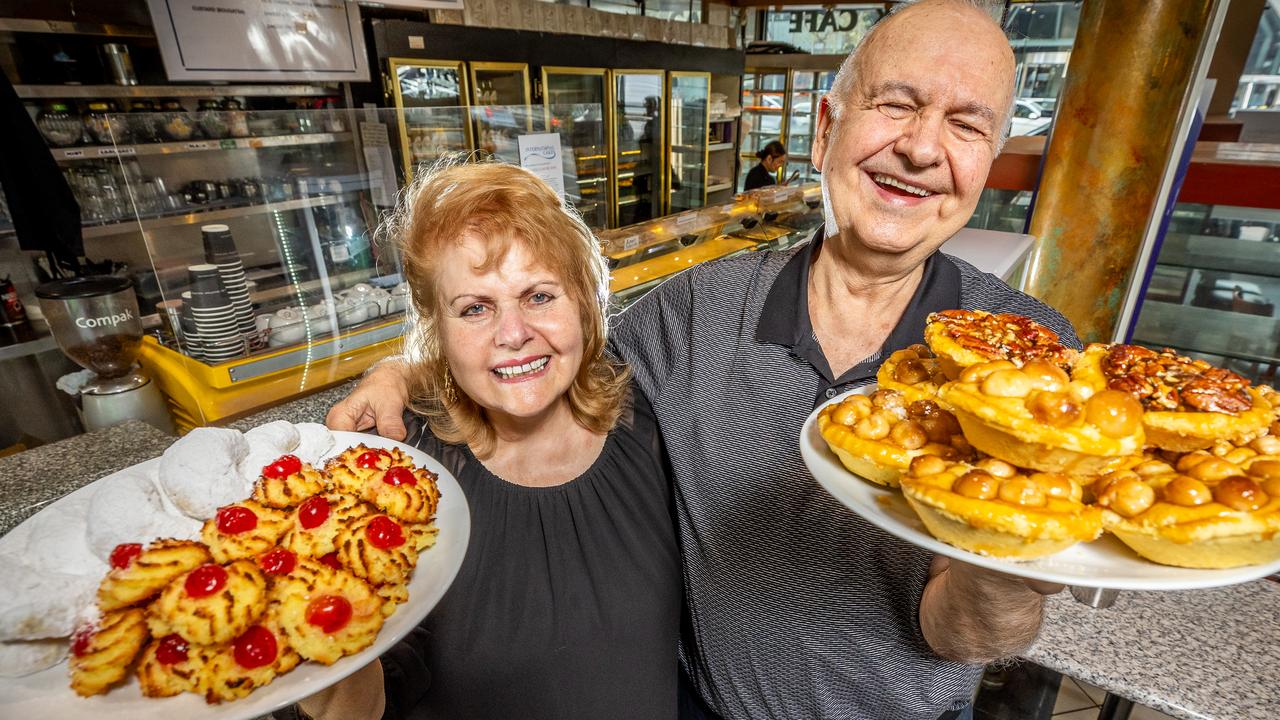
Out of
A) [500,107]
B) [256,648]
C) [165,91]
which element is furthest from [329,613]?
[165,91]

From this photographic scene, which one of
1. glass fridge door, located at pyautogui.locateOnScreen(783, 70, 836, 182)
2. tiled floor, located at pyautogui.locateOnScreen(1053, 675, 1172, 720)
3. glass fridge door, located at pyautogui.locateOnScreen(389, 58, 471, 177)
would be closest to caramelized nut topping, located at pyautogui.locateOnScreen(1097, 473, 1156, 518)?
tiled floor, located at pyautogui.locateOnScreen(1053, 675, 1172, 720)

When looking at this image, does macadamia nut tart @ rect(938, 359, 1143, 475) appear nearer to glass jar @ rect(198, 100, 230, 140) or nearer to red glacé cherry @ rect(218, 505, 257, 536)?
red glacé cherry @ rect(218, 505, 257, 536)

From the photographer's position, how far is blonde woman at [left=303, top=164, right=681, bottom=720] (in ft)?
4.93

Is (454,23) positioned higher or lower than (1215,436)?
higher

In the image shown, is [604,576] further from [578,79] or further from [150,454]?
[578,79]

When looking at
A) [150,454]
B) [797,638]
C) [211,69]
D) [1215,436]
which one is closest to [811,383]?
[797,638]

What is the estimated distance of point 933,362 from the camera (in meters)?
1.17

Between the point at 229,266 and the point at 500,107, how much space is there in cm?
195

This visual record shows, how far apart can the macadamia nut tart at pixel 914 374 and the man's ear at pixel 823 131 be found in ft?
2.19

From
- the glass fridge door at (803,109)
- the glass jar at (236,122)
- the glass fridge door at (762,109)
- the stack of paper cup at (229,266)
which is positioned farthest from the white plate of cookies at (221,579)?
the glass fridge door at (762,109)

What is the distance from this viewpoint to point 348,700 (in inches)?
42.8

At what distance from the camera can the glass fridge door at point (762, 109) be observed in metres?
11.5

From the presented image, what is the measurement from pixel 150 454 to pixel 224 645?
1.33m

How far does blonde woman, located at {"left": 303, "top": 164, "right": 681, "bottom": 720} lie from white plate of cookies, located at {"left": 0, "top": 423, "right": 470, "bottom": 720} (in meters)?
0.35
